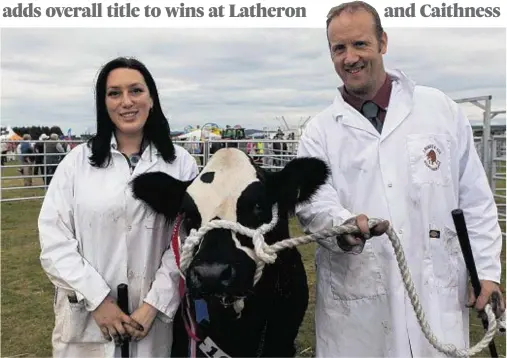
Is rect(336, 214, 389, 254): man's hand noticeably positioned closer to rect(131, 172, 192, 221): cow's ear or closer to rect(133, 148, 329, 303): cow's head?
rect(133, 148, 329, 303): cow's head

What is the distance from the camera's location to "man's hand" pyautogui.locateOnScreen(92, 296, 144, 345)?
107 inches

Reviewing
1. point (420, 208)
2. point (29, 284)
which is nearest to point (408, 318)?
point (420, 208)

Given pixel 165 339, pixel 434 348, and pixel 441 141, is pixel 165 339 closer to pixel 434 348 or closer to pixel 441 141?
pixel 434 348

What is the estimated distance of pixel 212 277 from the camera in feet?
7.36

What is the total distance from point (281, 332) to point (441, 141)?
151 centimetres

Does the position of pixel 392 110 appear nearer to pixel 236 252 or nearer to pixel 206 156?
pixel 236 252

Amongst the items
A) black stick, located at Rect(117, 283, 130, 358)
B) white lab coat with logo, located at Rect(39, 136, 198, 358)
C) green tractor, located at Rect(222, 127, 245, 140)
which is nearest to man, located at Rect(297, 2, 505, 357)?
white lab coat with logo, located at Rect(39, 136, 198, 358)

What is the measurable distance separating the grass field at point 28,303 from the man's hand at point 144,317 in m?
2.41

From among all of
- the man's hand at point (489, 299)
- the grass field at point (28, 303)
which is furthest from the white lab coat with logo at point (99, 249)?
the grass field at point (28, 303)

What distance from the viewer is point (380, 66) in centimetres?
296

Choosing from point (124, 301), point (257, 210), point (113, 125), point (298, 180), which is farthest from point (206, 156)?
point (257, 210)

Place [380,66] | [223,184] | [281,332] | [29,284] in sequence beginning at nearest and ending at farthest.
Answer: [223,184] < [380,66] < [281,332] < [29,284]

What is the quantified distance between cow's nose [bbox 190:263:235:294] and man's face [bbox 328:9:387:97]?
4.30 feet

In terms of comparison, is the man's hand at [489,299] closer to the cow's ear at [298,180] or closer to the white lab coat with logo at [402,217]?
the white lab coat with logo at [402,217]
